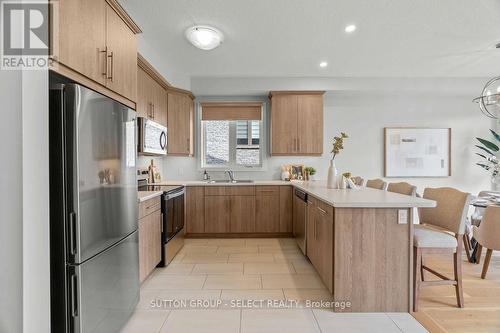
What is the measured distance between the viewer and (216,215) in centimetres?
421

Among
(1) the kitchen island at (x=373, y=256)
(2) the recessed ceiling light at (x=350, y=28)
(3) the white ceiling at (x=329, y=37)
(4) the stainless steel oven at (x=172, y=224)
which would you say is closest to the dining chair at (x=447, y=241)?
(1) the kitchen island at (x=373, y=256)

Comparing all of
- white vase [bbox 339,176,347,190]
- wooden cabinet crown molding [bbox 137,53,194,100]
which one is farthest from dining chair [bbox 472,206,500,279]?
wooden cabinet crown molding [bbox 137,53,194,100]

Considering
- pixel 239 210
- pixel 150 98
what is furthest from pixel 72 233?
pixel 239 210

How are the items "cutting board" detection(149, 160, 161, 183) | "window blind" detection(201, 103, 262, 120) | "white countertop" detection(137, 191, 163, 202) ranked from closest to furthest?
1. "white countertop" detection(137, 191, 163, 202)
2. "cutting board" detection(149, 160, 161, 183)
3. "window blind" detection(201, 103, 262, 120)

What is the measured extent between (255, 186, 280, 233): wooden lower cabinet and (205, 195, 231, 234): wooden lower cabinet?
49 cm

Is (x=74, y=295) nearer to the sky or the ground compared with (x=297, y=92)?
nearer to the ground

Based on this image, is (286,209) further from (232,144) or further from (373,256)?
(373,256)

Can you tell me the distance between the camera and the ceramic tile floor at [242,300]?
194 cm

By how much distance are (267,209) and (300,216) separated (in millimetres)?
810

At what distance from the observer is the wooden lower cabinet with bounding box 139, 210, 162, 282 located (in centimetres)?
246

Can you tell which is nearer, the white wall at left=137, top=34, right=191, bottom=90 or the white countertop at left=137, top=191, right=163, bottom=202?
the white countertop at left=137, top=191, right=163, bottom=202

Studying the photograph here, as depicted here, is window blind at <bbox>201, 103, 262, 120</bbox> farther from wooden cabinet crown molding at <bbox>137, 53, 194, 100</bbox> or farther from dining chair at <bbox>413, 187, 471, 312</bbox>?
dining chair at <bbox>413, 187, 471, 312</bbox>

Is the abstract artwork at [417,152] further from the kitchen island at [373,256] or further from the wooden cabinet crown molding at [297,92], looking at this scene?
the kitchen island at [373,256]

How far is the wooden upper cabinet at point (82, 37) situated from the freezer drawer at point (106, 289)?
1179 millimetres
